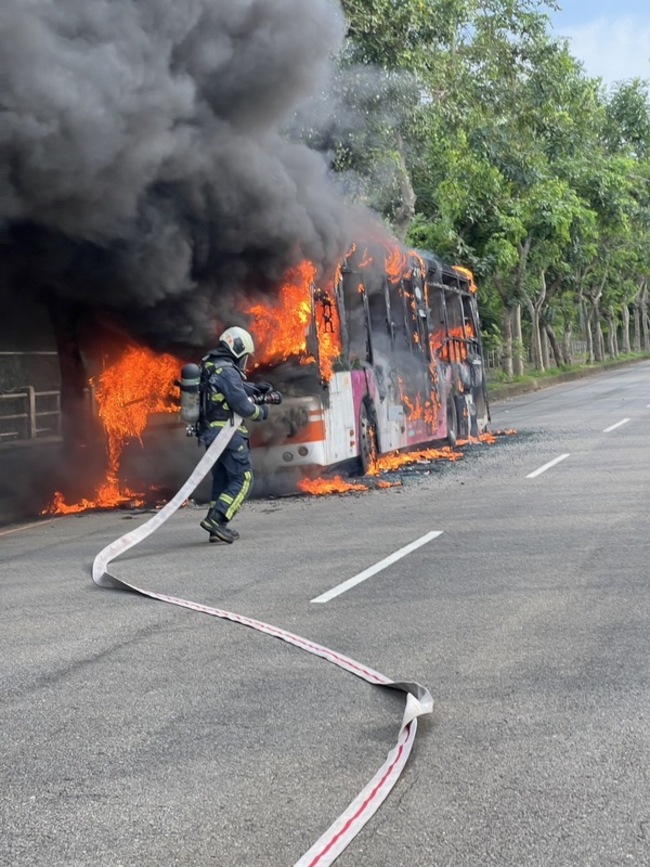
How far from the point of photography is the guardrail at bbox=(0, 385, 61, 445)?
16797mm

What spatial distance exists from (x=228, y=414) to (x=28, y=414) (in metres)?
8.40

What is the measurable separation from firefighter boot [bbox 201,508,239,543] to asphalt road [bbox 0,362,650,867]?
0.40 ft

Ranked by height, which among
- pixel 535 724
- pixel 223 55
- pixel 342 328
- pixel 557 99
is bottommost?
pixel 535 724

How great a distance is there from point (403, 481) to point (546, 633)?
742cm

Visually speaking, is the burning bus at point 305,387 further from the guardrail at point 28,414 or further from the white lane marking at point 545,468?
the guardrail at point 28,414

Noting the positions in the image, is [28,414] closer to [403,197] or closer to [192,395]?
[192,395]

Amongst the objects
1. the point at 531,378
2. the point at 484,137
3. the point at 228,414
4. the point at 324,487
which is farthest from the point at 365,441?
the point at 531,378

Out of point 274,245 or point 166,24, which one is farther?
point 274,245

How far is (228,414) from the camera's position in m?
9.55

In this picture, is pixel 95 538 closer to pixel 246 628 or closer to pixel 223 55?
pixel 246 628

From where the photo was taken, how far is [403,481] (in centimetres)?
1334

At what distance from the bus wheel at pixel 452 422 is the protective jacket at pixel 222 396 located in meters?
8.00

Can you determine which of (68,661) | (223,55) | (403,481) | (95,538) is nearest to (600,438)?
(403,481)

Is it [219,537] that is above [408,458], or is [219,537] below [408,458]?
below
